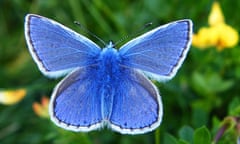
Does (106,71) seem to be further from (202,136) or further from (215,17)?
(215,17)

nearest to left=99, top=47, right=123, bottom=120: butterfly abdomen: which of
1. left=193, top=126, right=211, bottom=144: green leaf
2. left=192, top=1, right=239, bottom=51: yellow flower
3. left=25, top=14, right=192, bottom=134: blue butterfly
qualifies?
left=25, top=14, right=192, bottom=134: blue butterfly

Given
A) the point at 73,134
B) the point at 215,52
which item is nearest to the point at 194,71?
the point at 215,52

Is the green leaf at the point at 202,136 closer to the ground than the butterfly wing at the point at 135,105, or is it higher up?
closer to the ground

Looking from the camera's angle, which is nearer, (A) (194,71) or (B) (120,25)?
(A) (194,71)

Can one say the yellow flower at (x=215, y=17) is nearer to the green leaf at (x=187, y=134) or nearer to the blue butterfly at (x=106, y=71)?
the green leaf at (x=187, y=134)

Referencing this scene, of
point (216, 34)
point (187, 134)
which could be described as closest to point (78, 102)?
point (187, 134)

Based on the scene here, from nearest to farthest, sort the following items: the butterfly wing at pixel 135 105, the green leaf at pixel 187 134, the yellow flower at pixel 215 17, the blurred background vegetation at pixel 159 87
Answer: the butterfly wing at pixel 135 105 < the green leaf at pixel 187 134 < the blurred background vegetation at pixel 159 87 < the yellow flower at pixel 215 17

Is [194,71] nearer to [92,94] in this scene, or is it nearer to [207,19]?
[207,19]

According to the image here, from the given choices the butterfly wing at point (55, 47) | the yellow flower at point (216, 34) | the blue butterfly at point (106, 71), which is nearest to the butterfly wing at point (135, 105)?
the blue butterfly at point (106, 71)
